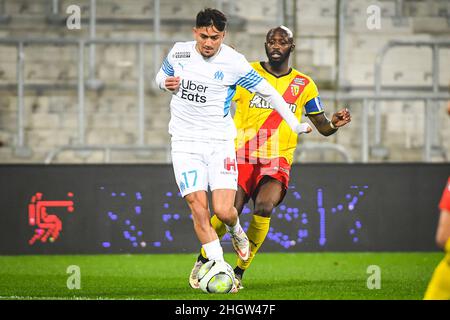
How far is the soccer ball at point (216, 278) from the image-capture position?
789cm

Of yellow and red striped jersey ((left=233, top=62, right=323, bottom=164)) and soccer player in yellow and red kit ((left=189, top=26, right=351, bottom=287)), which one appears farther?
yellow and red striped jersey ((left=233, top=62, right=323, bottom=164))

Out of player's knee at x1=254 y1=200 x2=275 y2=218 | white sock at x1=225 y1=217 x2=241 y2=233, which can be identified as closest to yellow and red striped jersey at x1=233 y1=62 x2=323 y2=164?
player's knee at x1=254 y1=200 x2=275 y2=218

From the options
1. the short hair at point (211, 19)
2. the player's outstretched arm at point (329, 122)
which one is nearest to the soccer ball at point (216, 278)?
the player's outstretched arm at point (329, 122)

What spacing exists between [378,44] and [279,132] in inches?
282

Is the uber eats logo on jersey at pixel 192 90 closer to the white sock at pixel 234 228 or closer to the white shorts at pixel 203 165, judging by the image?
the white shorts at pixel 203 165

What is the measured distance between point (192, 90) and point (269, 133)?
130 centimetres

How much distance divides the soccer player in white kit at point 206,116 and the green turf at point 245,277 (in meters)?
0.73

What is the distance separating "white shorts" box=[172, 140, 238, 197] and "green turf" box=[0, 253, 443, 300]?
0.79m

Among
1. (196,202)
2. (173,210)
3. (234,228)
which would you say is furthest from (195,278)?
(173,210)

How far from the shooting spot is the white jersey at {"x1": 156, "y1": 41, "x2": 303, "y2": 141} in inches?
321

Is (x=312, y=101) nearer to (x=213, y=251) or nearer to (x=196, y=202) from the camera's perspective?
(x=196, y=202)

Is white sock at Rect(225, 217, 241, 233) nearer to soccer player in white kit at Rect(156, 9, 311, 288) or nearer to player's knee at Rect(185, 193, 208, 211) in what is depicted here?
soccer player in white kit at Rect(156, 9, 311, 288)

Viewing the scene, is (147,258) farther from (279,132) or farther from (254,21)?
(254,21)
